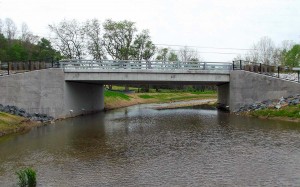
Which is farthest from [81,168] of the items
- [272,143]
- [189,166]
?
[272,143]

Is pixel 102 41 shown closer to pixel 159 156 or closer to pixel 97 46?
pixel 97 46

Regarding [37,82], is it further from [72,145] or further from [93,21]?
[93,21]

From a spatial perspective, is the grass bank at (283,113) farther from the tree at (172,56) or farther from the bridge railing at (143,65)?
the tree at (172,56)

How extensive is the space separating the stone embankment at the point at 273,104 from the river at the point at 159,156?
23.8ft

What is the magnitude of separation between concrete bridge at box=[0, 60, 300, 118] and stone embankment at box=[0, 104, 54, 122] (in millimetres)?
1083

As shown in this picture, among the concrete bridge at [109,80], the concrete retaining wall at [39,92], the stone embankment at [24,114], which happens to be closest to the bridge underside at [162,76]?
the concrete bridge at [109,80]

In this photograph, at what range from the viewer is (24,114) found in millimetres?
33250

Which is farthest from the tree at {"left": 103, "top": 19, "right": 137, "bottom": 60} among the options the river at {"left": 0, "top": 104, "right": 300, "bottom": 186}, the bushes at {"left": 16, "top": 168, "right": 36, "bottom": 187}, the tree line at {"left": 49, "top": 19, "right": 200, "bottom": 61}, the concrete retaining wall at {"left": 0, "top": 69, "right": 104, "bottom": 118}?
the bushes at {"left": 16, "top": 168, "right": 36, "bottom": 187}

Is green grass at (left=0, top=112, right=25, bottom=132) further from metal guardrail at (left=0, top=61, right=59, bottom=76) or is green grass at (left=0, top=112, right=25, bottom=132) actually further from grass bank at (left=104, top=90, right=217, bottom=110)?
grass bank at (left=104, top=90, right=217, bottom=110)

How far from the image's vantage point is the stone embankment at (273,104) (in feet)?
112

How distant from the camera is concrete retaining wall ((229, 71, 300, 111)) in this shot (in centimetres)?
3747

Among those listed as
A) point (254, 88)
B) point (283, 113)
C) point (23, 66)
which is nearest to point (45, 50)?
point (23, 66)

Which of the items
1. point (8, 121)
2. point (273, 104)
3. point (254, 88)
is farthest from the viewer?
point (254, 88)

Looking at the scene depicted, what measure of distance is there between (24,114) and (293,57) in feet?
265
